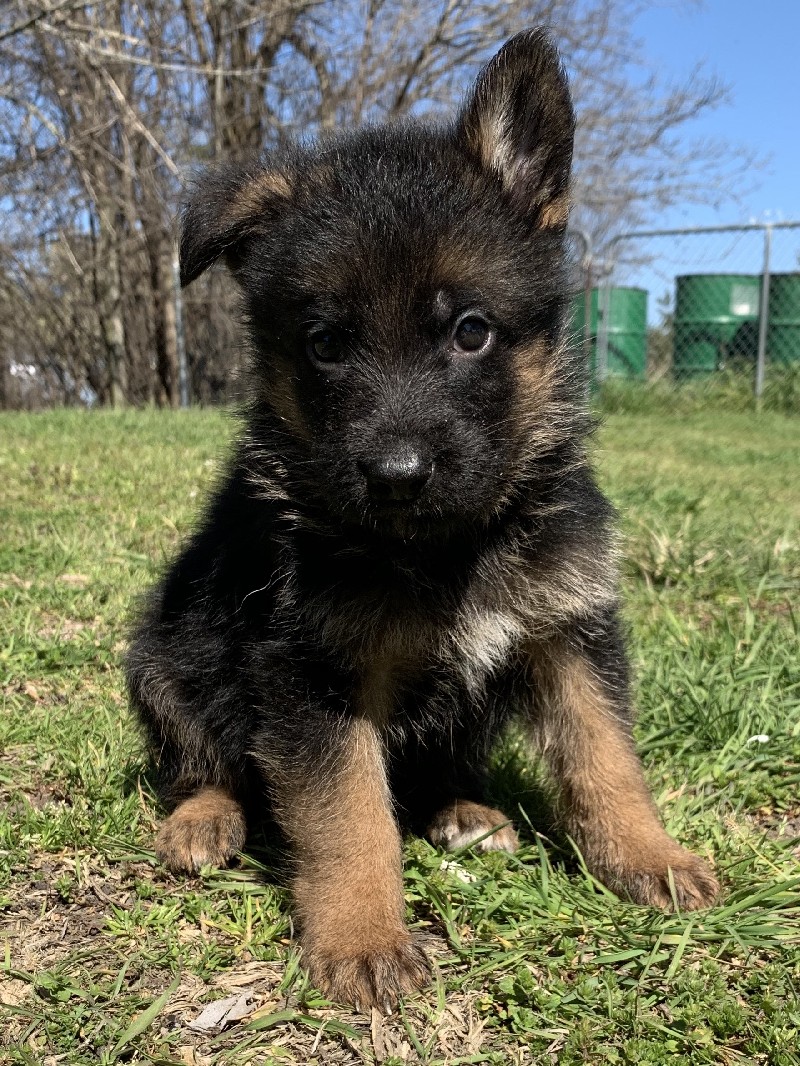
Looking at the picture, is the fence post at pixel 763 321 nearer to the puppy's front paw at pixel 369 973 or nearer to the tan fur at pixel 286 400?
the tan fur at pixel 286 400

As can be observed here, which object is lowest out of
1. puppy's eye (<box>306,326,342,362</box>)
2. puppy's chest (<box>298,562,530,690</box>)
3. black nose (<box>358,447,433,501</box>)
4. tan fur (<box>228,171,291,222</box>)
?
puppy's chest (<box>298,562,530,690</box>)

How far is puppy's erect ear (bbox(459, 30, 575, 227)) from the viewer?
8.40ft

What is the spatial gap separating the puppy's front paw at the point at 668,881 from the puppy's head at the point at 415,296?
3.31 ft

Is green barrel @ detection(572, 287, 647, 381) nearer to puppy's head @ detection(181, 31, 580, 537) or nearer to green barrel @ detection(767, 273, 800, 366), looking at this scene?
green barrel @ detection(767, 273, 800, 366)

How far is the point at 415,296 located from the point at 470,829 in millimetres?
1525

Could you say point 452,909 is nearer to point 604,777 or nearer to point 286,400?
point 604,777

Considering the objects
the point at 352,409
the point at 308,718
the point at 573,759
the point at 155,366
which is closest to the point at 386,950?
the point at 308,718

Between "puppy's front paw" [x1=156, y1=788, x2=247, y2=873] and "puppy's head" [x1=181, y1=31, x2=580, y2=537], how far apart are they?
0.97 metres

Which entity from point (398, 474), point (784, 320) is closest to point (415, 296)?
point (398, 474)

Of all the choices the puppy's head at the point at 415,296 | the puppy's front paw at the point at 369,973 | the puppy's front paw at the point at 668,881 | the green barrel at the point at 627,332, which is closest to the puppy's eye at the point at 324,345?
the puppy's head at the point at 415,296

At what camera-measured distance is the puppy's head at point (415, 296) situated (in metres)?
2.29

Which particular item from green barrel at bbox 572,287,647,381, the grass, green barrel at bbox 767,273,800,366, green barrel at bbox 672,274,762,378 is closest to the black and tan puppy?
the grass

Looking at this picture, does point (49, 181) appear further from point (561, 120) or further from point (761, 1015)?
point (761, 1015)

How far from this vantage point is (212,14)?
49.9ft
